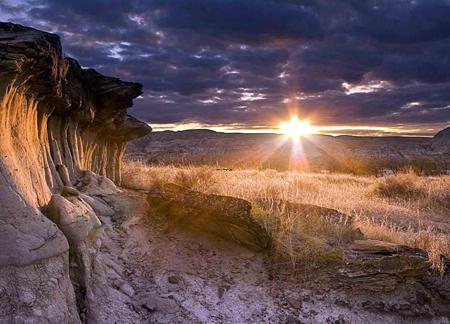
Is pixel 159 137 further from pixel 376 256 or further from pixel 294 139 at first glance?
pixel 376 256

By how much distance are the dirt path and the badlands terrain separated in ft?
0.06

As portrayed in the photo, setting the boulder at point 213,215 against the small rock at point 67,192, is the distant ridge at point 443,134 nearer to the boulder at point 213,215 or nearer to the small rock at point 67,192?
the boulder at point 213,215

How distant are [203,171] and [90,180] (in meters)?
4.77

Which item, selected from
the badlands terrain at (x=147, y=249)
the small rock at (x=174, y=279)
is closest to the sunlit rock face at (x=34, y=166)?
the badlands terrain at (x=147, y=249)

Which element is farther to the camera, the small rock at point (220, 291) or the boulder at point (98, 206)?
the boulder at point (98, 206)

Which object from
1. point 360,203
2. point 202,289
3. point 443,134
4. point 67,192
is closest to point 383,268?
point 202,289

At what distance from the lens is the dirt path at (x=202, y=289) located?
533 centimetres

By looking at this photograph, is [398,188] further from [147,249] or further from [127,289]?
[127,289]

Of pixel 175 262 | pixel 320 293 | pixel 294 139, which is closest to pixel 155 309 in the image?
pixel 175 262

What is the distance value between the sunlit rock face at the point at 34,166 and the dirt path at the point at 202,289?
952 millimetres

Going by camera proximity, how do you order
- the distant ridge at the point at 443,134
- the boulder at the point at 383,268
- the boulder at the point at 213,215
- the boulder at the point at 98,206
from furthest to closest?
the distant ridge at the point at 443,134 → the boulder at the point at 98,206 → the boulder at the point at 213,215 → the boulder at the point at 383,268

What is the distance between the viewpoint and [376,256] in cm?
643

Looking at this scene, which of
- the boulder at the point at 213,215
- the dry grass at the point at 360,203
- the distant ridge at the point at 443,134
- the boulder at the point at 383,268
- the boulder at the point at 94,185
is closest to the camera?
the boulder at the point at 383,268

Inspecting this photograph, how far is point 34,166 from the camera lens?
5484 millimetres
